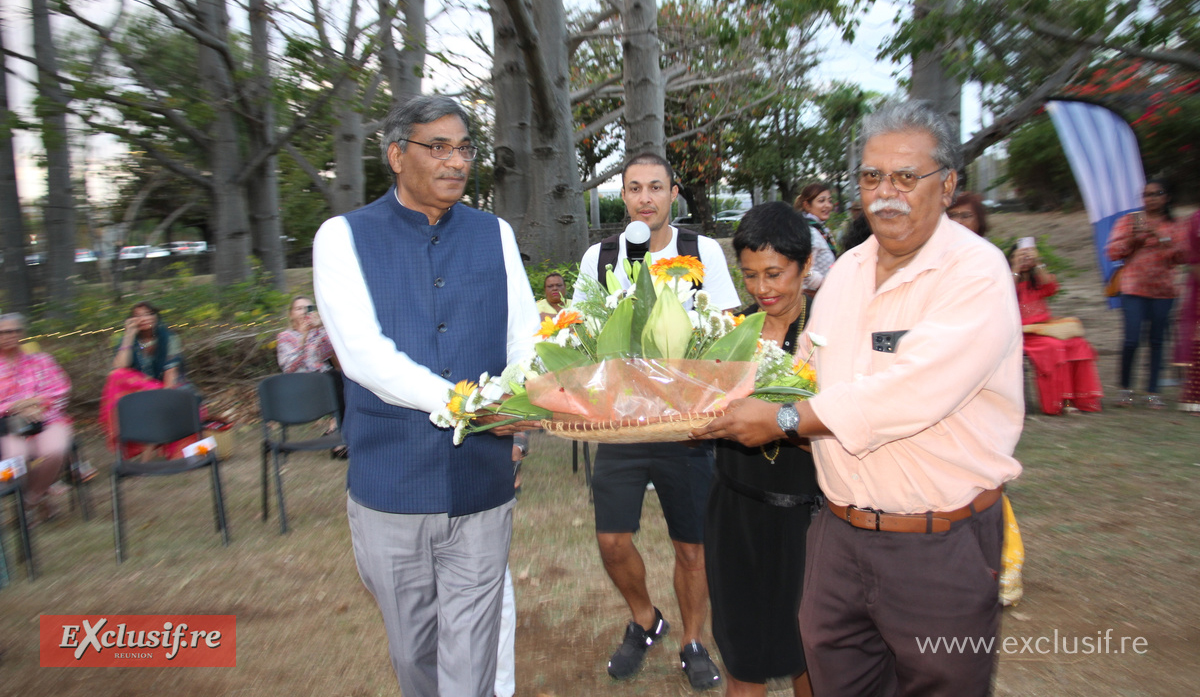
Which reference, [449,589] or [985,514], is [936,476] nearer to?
[985,514]

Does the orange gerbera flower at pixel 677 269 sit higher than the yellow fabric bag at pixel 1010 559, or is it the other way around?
the orange gerbera flower at pixel 677 269

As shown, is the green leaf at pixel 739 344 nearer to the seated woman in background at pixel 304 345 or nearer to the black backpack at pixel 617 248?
the black backpack at pixel 617 248

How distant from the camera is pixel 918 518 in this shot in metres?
1.90

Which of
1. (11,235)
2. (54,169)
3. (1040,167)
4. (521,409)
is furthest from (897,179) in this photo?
(1040,167)

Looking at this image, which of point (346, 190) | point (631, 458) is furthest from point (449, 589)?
point (346, 190)

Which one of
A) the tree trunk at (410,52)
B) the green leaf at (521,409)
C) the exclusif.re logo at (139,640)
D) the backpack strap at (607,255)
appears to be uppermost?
the tree trunk at (410,52)

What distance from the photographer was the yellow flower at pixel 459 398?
2.13 meters

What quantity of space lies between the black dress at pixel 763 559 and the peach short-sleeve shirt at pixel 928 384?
1.06 ft

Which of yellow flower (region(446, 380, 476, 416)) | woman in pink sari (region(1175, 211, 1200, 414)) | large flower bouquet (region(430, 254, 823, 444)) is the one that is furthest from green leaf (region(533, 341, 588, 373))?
woman in pink sari (region(1175, 211, 1200, 414))

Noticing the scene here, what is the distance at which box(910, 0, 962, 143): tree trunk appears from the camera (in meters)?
8.19

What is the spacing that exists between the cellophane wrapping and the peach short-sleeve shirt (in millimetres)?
286

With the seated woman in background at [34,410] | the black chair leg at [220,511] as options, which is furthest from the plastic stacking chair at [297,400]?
the seated woman in background at [34,410]

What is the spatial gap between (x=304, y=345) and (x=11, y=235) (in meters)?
6.44

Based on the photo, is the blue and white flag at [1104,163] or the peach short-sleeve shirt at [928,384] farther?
the blue and white flag at [1104,163]
